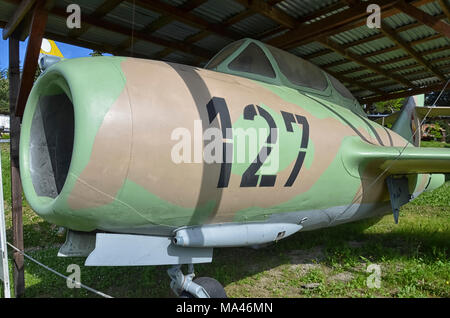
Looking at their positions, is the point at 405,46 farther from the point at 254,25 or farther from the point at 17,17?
the point at 17,17

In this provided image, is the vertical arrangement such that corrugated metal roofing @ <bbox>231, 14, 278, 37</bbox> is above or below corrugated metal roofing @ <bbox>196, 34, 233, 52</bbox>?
below

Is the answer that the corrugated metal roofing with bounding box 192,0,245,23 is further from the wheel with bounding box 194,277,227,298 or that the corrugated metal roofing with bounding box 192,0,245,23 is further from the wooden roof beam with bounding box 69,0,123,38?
the wheel with bounding box 194,277,227,298

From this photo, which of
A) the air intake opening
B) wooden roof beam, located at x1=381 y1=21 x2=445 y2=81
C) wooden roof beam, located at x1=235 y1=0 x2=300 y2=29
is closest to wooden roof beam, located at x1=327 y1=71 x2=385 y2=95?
Result: wooden roof beam, located at x1=381 y1=21 x2=445 y2=81

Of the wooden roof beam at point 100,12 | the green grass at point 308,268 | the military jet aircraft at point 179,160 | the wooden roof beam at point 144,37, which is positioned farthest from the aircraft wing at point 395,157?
the wooden roof beam at point 144,37

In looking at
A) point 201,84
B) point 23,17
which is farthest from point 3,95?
point 201,84

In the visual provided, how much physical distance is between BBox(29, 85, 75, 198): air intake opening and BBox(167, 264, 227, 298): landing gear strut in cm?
132

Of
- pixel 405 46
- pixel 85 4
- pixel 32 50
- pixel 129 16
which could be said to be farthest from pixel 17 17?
pixel 405 46

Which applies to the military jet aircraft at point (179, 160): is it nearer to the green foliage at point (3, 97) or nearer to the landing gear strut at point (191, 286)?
the landing gear strut at point (191, 286)

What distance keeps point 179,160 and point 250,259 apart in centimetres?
336

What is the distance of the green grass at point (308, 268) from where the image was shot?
4.02 meters

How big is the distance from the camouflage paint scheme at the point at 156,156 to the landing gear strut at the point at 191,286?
0.58 metres

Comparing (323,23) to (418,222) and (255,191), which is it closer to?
(255,191)

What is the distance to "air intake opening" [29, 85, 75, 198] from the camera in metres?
2.78
